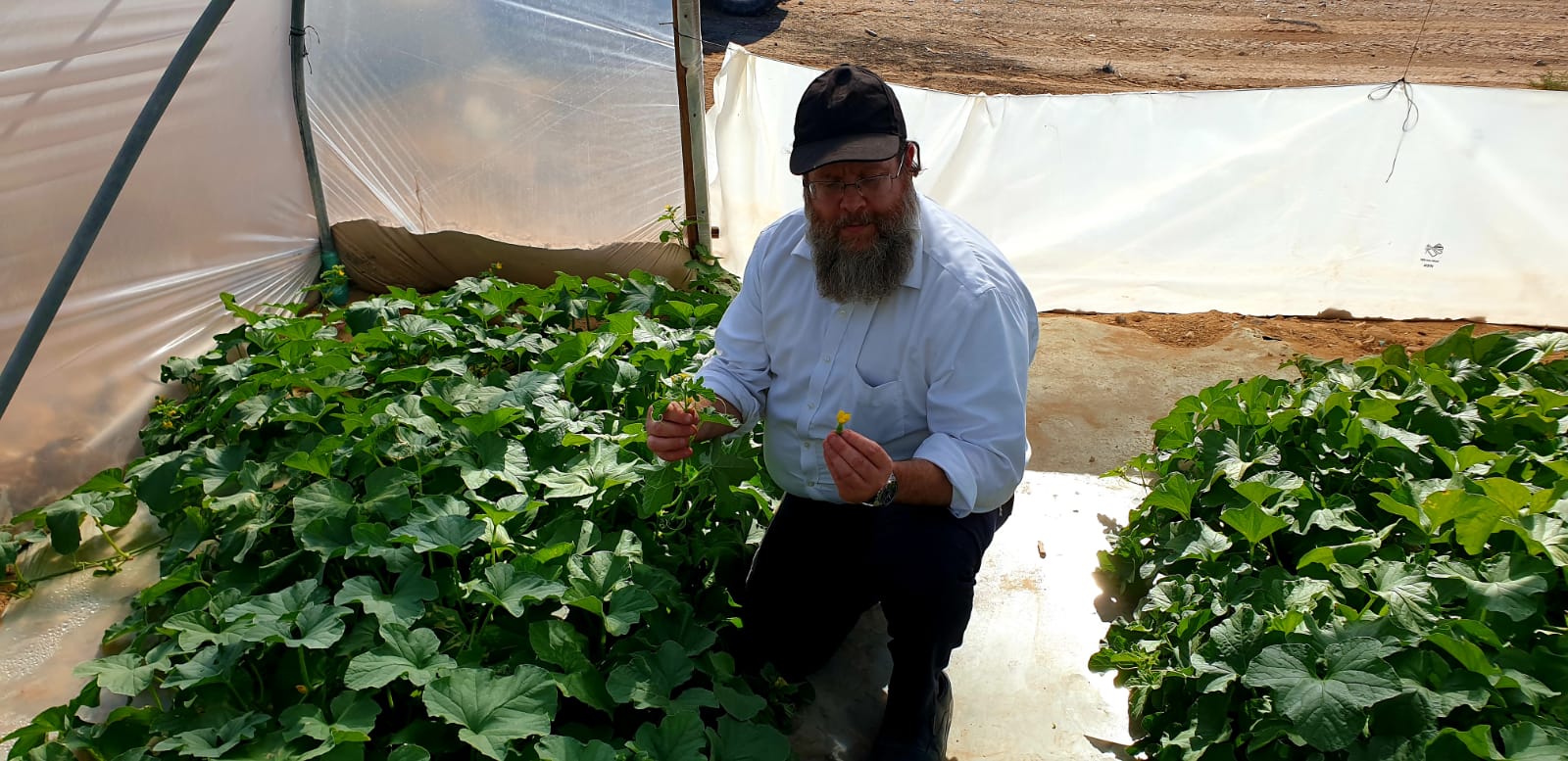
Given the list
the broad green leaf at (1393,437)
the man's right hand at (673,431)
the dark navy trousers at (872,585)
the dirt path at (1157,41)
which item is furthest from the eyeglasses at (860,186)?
the dirt path at (1157,41)

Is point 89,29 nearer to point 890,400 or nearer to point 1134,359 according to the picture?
point 890,400

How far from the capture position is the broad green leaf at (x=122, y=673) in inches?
89.5

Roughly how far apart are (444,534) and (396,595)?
175 millimetres

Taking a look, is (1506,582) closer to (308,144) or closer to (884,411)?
(884,411)

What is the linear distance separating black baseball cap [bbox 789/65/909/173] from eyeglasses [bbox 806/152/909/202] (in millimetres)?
59

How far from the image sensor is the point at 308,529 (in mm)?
2576

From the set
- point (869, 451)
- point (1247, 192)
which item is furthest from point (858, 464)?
point (1247, 192)

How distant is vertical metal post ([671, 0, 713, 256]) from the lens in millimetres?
4676

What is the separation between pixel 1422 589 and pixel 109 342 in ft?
13.2

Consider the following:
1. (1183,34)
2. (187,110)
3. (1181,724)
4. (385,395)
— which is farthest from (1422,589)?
(1183,34)

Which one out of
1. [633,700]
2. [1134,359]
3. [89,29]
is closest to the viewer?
[633,700]

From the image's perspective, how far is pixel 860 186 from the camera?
90.9 inches

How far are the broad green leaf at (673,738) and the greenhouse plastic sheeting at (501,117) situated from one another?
3.23 metres

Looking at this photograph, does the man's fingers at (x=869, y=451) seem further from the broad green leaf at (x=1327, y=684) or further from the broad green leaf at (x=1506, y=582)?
the broad green leaf at (x=1506, y=582)
